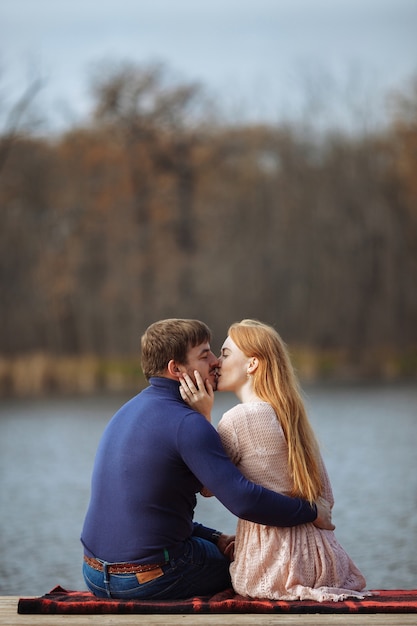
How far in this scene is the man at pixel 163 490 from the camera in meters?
3.89

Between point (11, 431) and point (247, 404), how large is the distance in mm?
16190

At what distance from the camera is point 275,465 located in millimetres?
4094

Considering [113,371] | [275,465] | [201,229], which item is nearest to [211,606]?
[275,465]

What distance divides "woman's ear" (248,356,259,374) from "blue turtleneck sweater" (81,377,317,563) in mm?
295

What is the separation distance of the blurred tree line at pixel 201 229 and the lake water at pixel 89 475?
5.67 metres

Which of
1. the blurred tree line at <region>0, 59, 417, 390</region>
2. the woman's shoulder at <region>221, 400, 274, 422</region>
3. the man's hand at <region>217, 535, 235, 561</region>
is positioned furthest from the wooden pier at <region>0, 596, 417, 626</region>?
the blurred tree line at <region>0, 59, 417, 390</region>

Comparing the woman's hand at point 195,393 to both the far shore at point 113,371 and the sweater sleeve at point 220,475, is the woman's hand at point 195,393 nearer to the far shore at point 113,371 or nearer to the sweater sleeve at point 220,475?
the sweater sleeve at point 220,475

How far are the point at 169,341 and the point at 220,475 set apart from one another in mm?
526

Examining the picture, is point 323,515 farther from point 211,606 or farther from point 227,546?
point 211,606

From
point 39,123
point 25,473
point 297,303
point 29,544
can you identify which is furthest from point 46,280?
point 29,544

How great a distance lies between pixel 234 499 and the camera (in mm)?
3875

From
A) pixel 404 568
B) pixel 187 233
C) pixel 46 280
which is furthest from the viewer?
pixel 187 233

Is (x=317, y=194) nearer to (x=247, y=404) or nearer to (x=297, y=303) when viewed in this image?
(x=297, y=303)

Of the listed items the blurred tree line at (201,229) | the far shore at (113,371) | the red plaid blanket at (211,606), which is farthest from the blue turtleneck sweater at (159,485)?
the blurred tree line at (201,229)
